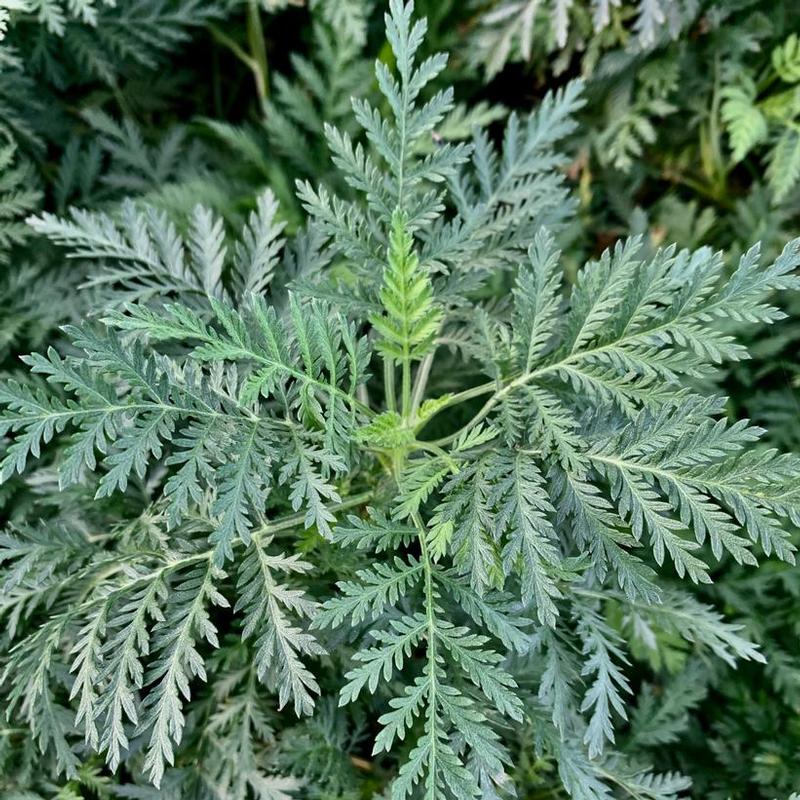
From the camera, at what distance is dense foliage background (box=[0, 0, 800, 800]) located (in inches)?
46.7

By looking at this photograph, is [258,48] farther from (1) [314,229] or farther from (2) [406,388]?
(2) [406,388]

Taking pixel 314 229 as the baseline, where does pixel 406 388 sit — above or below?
below

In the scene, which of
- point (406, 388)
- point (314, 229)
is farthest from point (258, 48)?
point (406, 388)

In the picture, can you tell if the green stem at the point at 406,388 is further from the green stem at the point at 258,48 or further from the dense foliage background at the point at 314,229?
the green stem at the point at 258,48

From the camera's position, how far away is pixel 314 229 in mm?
1255

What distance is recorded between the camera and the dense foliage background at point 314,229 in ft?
3.89

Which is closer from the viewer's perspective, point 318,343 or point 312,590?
point 318,343

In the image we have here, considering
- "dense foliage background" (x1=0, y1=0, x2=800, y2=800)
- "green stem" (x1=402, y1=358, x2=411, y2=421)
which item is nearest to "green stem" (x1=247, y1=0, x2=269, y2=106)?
"dense foliage background" (x1=0, y1=0, x2=800, y2=800)

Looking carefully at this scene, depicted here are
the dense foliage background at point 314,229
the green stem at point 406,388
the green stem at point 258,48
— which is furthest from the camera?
the green stem at point 258,48

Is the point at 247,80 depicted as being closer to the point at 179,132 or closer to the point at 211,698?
the point at 179,132

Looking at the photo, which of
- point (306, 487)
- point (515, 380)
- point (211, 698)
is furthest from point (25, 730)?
point (515, 380)

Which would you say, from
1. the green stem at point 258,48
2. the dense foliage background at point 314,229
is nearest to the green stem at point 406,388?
the dense foliage background at point 314,229

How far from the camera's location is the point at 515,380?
3.58ft

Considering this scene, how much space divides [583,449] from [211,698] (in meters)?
0.67
